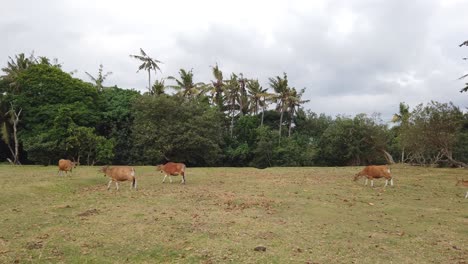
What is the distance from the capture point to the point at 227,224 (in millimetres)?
12094

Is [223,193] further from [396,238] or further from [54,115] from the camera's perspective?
[54,115]

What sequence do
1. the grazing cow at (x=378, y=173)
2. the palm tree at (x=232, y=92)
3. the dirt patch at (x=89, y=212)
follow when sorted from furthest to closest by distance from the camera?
1. the palm tree at (x=232, y=92)
2. the grazing cow at (x=378, y=173)
3. the dirt patch at (x=89, y=212)

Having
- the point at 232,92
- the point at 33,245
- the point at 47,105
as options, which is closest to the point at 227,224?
the point at 33,245

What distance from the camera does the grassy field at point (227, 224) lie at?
941 centimetres

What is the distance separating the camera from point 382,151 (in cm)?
4981

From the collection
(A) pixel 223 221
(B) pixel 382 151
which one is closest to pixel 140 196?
(A) pixel 223 221

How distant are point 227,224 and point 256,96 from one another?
1944 inches

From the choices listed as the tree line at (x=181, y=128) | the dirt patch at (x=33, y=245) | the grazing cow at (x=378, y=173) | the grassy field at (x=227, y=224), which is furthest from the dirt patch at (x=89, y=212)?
the tree line at (x=181, y=128)

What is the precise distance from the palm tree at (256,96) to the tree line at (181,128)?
16 cm

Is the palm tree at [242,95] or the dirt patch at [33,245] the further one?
the palm tree at [242,95]

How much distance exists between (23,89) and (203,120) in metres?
20.1

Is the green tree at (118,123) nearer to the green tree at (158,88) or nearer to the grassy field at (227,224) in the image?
the green tree at (158,88)

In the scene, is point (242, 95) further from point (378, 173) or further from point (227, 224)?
point (227, 224)

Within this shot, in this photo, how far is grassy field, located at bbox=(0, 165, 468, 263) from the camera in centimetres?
941
